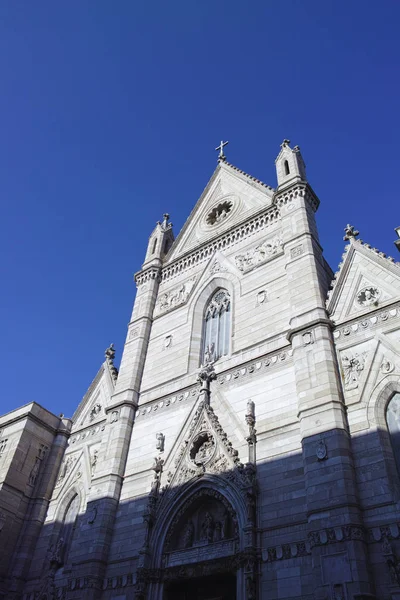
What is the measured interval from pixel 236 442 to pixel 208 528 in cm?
240

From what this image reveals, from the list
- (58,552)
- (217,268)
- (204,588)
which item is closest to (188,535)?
(204,588)

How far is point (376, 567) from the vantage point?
35.7ft

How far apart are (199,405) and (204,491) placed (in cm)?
275

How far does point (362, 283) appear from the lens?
630 inches

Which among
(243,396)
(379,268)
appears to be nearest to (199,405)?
Result: (243,396)

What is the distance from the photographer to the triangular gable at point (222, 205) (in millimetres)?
23547

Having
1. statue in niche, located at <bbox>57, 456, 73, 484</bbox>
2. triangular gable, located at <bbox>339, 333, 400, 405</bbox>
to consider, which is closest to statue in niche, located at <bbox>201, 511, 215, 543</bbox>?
triangular gable, located at <bbox>339, 333, 400, 405</bbox>

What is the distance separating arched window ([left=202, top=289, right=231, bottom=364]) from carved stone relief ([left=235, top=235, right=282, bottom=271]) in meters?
1.37

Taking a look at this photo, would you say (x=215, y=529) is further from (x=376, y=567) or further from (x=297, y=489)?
(x=376, y=567)

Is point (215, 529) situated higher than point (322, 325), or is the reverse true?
point (322, 325)

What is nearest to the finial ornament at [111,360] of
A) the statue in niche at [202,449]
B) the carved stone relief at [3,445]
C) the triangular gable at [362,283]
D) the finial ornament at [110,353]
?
the finial ornament at [110,353]

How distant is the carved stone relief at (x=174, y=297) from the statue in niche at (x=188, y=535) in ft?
30.2

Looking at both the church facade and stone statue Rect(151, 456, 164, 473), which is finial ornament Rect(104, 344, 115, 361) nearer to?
the church facade

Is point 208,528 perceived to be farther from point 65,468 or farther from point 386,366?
point 65,468
